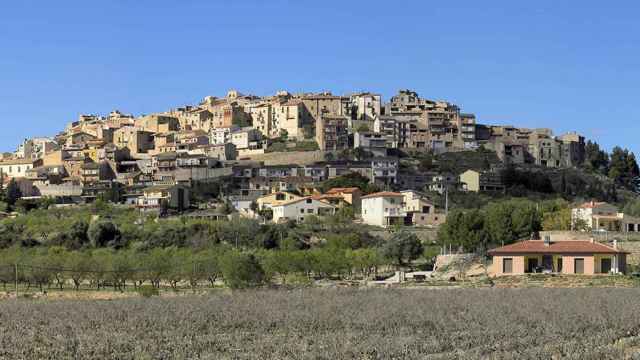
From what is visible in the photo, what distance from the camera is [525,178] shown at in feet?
307

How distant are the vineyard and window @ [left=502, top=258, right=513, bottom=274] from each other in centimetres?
802

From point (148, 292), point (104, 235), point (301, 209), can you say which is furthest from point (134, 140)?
point (148, 292)

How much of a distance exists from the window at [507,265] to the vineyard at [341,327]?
802 cm

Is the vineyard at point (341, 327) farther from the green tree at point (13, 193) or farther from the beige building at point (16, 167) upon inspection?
the beige building at point (16, 167)

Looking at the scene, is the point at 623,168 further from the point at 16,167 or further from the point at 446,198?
the point at 16,167

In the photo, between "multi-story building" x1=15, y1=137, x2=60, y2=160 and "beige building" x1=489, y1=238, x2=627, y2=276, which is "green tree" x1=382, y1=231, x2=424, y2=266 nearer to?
"beige building" x1=489, y1=238, x2=627, y2=276

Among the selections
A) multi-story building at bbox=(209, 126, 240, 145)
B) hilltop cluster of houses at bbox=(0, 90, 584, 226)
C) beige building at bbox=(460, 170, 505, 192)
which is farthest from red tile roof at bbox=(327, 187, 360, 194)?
multi-story building at bbox=(209, 126, 240, 145)

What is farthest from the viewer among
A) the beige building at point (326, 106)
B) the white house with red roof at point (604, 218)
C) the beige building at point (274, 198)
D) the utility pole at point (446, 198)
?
the beige building at point (326, 106)

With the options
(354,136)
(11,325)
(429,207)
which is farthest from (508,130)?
(11,325)

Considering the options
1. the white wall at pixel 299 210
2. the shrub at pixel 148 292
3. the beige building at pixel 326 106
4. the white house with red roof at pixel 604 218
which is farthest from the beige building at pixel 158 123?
the shrub at pixel 148 292

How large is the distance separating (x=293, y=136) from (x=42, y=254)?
4913 centimetres

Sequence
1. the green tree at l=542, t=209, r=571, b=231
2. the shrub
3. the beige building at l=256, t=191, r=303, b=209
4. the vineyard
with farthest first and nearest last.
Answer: the beige building at l=256, t=191, r=303, b=209 < the green tree at l=542, t=209, r=571, b=231 < the shrub < the vineyard

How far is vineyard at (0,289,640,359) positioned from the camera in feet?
76.1

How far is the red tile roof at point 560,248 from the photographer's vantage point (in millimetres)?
44688
